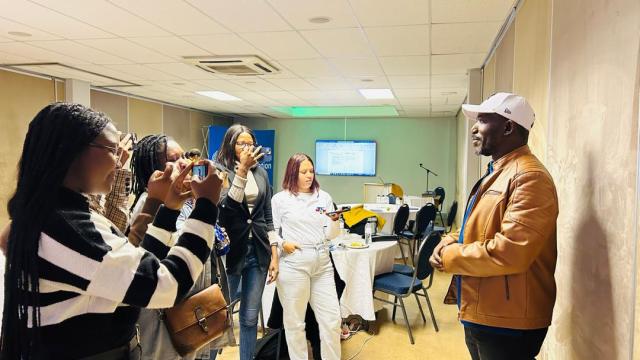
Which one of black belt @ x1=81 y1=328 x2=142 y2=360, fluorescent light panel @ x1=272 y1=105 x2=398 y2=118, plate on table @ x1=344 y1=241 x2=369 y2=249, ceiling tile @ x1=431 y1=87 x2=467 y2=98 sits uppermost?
fluorescent light panel @ x1=272 y1=105 x2=398 y2=118

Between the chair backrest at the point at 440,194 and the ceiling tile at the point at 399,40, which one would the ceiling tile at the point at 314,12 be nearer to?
the ceiling tile at the point at 399,40

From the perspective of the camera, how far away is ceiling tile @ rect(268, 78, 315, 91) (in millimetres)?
5668

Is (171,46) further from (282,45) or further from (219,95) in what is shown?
(219,95)

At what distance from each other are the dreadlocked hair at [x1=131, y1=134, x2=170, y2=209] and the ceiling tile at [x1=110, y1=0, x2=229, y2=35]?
1.53m

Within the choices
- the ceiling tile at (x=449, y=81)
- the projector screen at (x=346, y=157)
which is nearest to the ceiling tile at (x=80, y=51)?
the ceiling tile at (x=449, y=81)

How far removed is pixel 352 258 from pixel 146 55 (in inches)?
113

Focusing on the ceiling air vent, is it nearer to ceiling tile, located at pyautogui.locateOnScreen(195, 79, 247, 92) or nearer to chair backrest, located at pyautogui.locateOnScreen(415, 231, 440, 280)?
ceiling tile, located at pyautogui.locateOnScreen(195, 79, 247, 92)

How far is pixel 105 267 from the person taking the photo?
0.95 m

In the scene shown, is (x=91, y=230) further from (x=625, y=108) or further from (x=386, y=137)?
(x=386, y=137)

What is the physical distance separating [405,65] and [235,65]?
1.84 m

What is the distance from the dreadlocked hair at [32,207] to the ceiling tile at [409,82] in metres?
4.75

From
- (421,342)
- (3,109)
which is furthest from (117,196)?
(3,109)

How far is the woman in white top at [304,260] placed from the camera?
2662 mm

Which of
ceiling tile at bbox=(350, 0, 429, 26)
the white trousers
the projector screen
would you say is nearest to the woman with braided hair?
the white trousers
